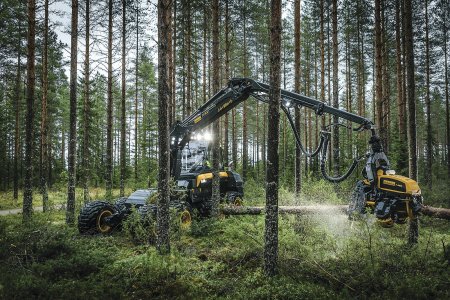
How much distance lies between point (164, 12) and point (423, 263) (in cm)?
777

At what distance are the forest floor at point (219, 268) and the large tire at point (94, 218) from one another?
74cm

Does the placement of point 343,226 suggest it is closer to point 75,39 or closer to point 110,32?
point 75,39

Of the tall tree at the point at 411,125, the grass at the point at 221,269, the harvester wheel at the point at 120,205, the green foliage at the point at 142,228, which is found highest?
the tall tree at the point at 411,125

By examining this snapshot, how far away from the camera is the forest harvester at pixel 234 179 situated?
6.19m

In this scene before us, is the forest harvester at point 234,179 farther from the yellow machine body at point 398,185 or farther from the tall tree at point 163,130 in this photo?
the tall tree at point 163,130

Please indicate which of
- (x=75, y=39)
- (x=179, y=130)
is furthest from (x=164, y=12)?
(x=75, y=39)

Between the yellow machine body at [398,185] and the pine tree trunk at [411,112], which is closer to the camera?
the yellow machine body at [398,185]

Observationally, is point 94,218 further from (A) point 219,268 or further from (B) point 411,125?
(B) point 411,125

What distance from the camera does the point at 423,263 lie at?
609 cm

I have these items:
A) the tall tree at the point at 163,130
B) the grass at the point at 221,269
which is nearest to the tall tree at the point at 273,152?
the grass at the point at 221,269

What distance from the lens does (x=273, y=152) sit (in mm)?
5992

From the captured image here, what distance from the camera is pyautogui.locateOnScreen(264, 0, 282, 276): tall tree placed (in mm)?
5934

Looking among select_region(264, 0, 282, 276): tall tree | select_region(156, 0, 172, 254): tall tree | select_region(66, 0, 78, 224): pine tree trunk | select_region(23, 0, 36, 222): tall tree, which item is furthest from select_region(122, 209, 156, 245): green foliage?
select_region(23, 0, 36, 222): tall tree

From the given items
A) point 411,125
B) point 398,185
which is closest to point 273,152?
point 398,185
